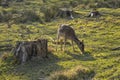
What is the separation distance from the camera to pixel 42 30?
28703 millimetres

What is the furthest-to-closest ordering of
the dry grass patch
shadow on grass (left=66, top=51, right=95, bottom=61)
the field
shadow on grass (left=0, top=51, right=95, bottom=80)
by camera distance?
shadow on grass (left=66, top=51, right=95, bottom=61) < shadow on grass (left=0, top=51, right=95, bottom=80) < the field < the dry grass patch

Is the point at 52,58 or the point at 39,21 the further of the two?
the point at 39,21

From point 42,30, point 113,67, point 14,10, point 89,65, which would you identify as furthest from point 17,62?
point 14,10

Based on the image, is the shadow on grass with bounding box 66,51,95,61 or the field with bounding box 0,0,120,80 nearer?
the field with bounding box 0,0,120,80

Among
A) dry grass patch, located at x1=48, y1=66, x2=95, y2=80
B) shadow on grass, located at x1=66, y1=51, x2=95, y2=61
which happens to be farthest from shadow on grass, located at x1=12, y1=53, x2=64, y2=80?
shadow on grass, located at x1=66, y1=51, x2=95, y2=61

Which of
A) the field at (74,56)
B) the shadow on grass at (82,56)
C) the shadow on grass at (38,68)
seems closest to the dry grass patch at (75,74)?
the field at (74,56)

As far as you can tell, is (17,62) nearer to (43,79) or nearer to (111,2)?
(43,79)

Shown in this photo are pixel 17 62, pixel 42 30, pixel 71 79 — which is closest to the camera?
pixel 71 79

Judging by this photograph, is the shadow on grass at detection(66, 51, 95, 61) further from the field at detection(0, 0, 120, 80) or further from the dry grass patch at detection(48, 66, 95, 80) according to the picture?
the dry grass patch at detection(48, 66, 95, 80)

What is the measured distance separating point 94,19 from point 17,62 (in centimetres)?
1534

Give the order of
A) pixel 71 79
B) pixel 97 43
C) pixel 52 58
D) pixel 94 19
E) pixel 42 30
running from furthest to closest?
pixel 94 19 → pixel 42 30 → pixel 97 43 → pixel 52 58 → pixel 71 79

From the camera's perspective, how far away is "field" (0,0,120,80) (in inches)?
Result: 637

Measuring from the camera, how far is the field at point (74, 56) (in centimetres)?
1619

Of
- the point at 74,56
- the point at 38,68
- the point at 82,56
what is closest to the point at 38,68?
the point at 38,68
